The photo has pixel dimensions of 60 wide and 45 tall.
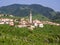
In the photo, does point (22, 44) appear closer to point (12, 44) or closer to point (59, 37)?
point (12, 44)

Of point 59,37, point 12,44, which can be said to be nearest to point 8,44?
point 12,44

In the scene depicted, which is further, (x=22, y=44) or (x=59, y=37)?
(x=59, y=37)

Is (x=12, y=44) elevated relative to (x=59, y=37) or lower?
elevated

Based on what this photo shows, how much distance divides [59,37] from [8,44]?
54.4 metres

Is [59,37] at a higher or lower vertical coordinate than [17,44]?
lower

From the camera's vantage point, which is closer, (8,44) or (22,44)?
(8,44)

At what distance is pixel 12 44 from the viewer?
723 inches

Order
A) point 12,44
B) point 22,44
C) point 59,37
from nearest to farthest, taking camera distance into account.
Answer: point 12,44
point 22,44
point 59,37

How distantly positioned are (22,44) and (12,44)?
1709 millimetres

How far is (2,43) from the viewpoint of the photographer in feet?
62.2

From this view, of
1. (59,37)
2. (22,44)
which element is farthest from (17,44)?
(59,37)

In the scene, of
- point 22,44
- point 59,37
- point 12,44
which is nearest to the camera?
point 12,44

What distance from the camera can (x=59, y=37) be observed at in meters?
71.9

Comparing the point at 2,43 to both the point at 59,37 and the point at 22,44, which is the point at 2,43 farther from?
the point at 59,37
